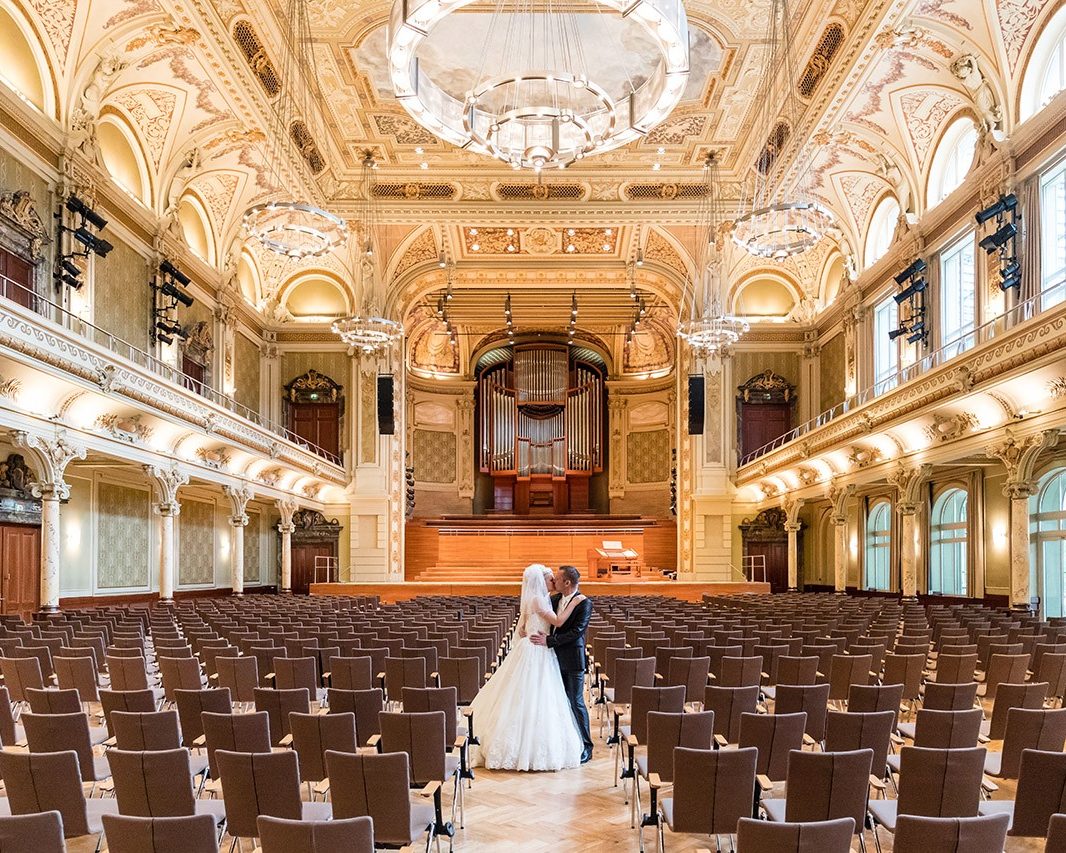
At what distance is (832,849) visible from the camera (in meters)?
3.15

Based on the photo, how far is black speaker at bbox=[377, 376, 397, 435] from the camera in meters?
27.0

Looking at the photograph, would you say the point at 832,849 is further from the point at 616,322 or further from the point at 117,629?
the point at 616,322

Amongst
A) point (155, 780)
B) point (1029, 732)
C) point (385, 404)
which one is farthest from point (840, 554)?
point (155, 780)

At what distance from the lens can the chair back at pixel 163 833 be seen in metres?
3.23

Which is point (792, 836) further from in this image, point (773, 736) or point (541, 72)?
point (541, 72)

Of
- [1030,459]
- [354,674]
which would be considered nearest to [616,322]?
[1030,459]

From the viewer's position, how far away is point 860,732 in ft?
16.8

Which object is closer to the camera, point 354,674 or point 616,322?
point 354,674

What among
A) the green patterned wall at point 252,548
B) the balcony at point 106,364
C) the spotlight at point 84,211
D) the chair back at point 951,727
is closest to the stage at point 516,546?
the green patterned wall at point 252,548

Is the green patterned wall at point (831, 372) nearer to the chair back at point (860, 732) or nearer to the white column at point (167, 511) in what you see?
the white column at point (167, 511)

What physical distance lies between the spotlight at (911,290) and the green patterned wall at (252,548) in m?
18.6

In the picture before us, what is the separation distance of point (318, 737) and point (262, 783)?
1.09 m

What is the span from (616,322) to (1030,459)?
19.6 m

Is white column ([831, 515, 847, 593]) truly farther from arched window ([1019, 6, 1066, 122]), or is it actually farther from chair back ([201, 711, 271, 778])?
chair back ([201, 711, 271, 778])
